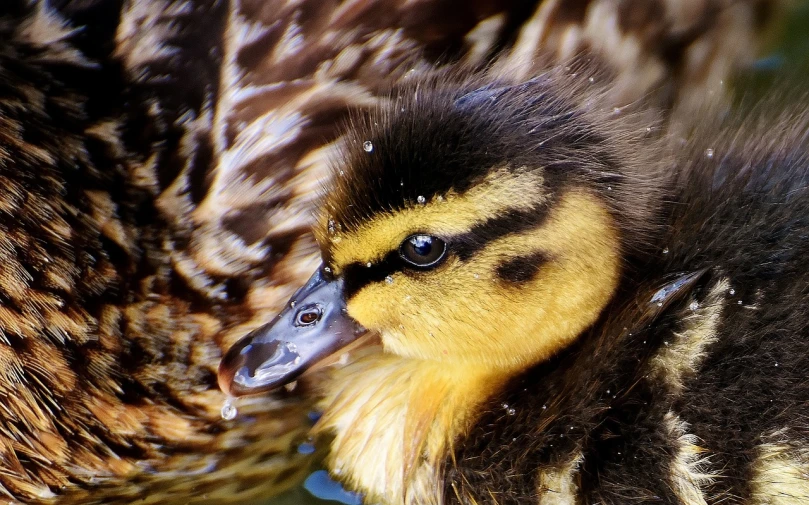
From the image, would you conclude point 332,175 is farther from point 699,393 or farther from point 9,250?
point 699,393

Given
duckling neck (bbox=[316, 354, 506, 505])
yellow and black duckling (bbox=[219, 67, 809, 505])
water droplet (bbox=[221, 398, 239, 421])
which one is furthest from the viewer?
water droplet (bbox=[221, 398, 239, 421])

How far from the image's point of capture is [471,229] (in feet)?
4.83

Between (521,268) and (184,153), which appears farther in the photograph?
(184,153)

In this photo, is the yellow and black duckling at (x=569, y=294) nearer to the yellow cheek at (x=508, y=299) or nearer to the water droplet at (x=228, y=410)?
the yellow cheek at (x=508, y=299)

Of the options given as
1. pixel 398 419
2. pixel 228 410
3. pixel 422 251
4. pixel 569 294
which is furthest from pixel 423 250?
pixel 228 410

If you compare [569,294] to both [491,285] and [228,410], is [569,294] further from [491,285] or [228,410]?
[228,410]

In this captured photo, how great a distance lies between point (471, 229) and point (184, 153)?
560 millimetres

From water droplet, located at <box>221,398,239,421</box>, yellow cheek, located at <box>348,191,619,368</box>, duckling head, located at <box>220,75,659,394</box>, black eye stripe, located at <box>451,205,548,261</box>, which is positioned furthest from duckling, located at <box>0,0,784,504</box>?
black eye stripe, located at <box>451,205,548,261</box>

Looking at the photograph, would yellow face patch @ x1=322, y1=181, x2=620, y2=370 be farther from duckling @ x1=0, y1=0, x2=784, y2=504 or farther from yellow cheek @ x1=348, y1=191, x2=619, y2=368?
duckling @ x1=0, y1=0, x2=784, y2=504

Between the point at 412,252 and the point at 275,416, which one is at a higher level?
the point at 412,252

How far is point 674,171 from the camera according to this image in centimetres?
169

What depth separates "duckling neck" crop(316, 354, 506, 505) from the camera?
67.0 inches

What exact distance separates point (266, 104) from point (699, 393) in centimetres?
81

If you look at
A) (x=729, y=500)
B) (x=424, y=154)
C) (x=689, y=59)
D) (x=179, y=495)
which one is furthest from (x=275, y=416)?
(x=689, y=59)
